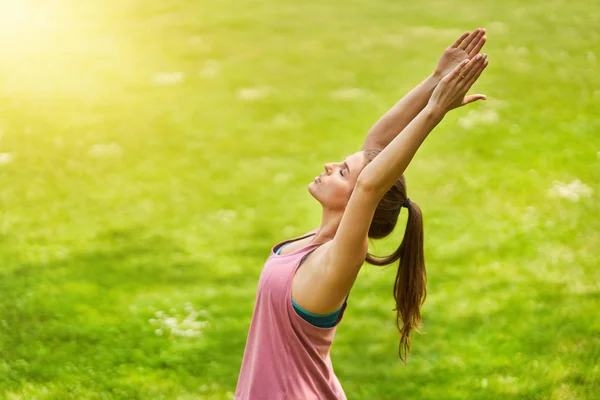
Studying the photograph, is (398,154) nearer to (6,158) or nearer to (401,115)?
(401,115)

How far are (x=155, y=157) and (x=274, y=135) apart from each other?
75.1 inches

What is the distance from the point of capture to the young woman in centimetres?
370

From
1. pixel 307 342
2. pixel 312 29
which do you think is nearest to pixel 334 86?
pixel 312 29

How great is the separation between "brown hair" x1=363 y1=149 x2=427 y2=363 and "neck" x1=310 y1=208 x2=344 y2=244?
273mm

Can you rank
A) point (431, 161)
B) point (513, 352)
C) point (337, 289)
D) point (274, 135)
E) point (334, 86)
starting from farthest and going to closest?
1. point (334, 86)
2. point (274, 135)
3. point (431, 161)
4. point (513, 352)
5. point (337, 289)

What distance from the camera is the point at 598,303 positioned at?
27.1 feet

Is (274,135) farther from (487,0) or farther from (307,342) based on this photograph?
(307,342)

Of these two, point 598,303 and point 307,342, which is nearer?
point 307,342

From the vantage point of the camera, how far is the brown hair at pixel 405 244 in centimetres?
448

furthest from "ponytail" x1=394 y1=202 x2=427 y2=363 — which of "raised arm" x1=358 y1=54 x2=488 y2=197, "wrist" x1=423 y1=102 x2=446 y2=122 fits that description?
"wrist" x1=423 y1=102 x2=446 y2=122

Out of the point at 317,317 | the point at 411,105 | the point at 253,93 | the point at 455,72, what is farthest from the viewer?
the point at 253,93

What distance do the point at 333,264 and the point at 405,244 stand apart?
696 millimetres

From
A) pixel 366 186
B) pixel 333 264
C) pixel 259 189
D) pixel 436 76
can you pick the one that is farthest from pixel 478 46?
pixel 259 189

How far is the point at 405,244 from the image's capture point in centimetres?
451
